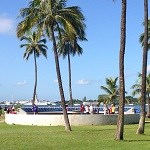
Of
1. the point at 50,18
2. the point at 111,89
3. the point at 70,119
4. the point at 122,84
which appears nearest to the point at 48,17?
the point at 50,18

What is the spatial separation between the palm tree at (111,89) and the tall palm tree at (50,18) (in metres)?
35.9

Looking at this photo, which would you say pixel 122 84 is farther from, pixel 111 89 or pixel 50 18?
pixel 111 89

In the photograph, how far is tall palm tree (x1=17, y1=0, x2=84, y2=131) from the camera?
29594 mm

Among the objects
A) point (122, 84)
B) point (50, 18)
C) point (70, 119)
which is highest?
point (50, 18)

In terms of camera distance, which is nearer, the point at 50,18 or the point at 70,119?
the point at 50,18

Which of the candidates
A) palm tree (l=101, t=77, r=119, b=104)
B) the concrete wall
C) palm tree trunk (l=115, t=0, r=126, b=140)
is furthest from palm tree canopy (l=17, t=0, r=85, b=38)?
palm tree (l=101, t=77, r=119, b=104)

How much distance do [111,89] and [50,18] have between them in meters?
37.4

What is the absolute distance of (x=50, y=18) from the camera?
97.7 feet

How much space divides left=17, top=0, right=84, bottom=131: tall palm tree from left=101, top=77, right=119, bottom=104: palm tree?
35866mm

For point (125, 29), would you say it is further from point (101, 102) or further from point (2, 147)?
point (101, 102)

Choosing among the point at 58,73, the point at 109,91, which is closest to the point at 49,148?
the point at 58,73

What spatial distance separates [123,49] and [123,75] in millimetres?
1378

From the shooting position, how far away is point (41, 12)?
29797mm

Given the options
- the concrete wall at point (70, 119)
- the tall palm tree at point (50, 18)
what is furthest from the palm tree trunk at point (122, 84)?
the concrete wall at point (70, 119)
